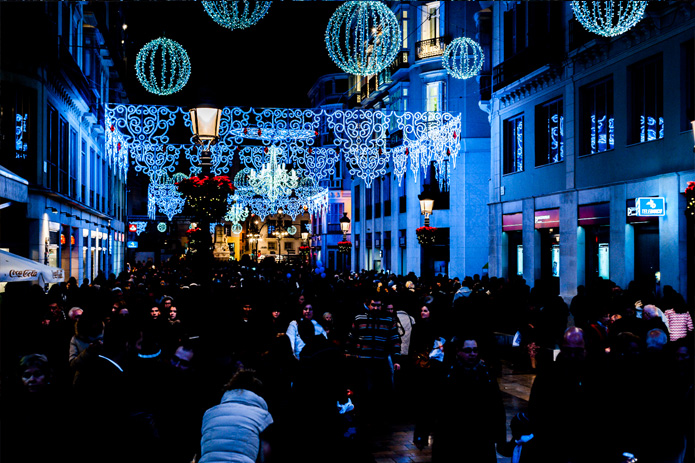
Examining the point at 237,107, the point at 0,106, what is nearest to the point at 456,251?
the point at 237,107

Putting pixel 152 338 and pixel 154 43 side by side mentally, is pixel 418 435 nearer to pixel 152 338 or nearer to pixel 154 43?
pixel 152 338

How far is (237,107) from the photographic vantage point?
19.4m

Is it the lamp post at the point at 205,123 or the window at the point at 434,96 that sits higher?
the window at the point at 434,96

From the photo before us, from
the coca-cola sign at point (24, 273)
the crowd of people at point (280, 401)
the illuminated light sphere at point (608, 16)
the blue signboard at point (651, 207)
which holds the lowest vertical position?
the crowd of people at point (280, 401)

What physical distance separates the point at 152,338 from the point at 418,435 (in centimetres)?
312

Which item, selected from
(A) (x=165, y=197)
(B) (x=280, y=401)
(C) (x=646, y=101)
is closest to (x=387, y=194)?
(A) (x=165, y=197)

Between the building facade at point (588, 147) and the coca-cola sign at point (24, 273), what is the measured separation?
1192 centimetres

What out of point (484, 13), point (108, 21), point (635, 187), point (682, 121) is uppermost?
point (108, 21)

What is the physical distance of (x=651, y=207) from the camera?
1655cm

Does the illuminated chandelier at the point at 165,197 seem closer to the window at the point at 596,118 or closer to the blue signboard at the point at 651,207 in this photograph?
the window at the point at 596,118

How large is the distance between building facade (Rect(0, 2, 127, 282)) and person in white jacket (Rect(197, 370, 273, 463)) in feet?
48.7

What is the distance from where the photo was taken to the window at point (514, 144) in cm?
2581

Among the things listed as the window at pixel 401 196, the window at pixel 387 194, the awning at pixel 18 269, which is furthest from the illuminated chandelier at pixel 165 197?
the awning at pixel 18 269

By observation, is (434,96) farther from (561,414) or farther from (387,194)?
(561,414)
